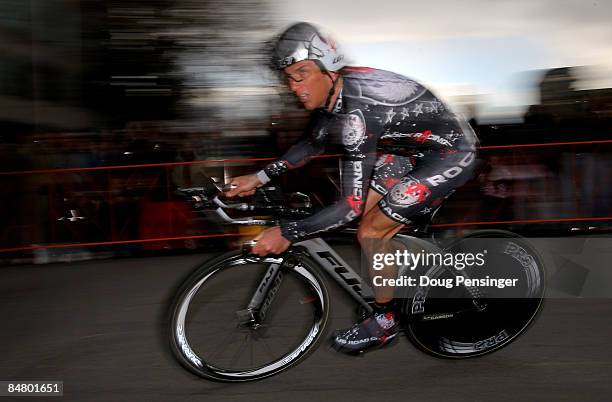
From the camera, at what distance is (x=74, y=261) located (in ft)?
25.2

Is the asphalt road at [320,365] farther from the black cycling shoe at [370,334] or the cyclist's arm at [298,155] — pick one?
the cyclist's arm at [298,155]

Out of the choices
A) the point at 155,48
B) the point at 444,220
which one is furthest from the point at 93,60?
the point at 444,220

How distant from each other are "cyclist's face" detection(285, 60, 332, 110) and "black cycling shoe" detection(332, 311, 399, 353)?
1.20 m

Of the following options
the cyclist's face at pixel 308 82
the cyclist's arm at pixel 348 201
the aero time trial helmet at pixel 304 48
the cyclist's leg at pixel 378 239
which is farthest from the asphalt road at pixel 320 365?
the aero time trial helmet at pixel 304 48

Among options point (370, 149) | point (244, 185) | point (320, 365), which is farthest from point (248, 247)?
point (320, 365)

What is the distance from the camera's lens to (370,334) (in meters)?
3.66

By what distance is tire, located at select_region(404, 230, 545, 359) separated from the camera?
3.78 metres

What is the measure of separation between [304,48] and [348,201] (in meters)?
0.76

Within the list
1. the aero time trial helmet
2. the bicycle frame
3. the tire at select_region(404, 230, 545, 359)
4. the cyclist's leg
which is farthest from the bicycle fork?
the aero time trial helmet

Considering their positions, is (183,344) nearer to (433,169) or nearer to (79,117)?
(433,169)

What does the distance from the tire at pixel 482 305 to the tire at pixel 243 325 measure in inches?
21.4

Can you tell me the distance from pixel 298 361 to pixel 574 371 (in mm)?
1521

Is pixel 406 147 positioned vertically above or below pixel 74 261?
above

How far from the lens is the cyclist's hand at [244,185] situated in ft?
12.1
